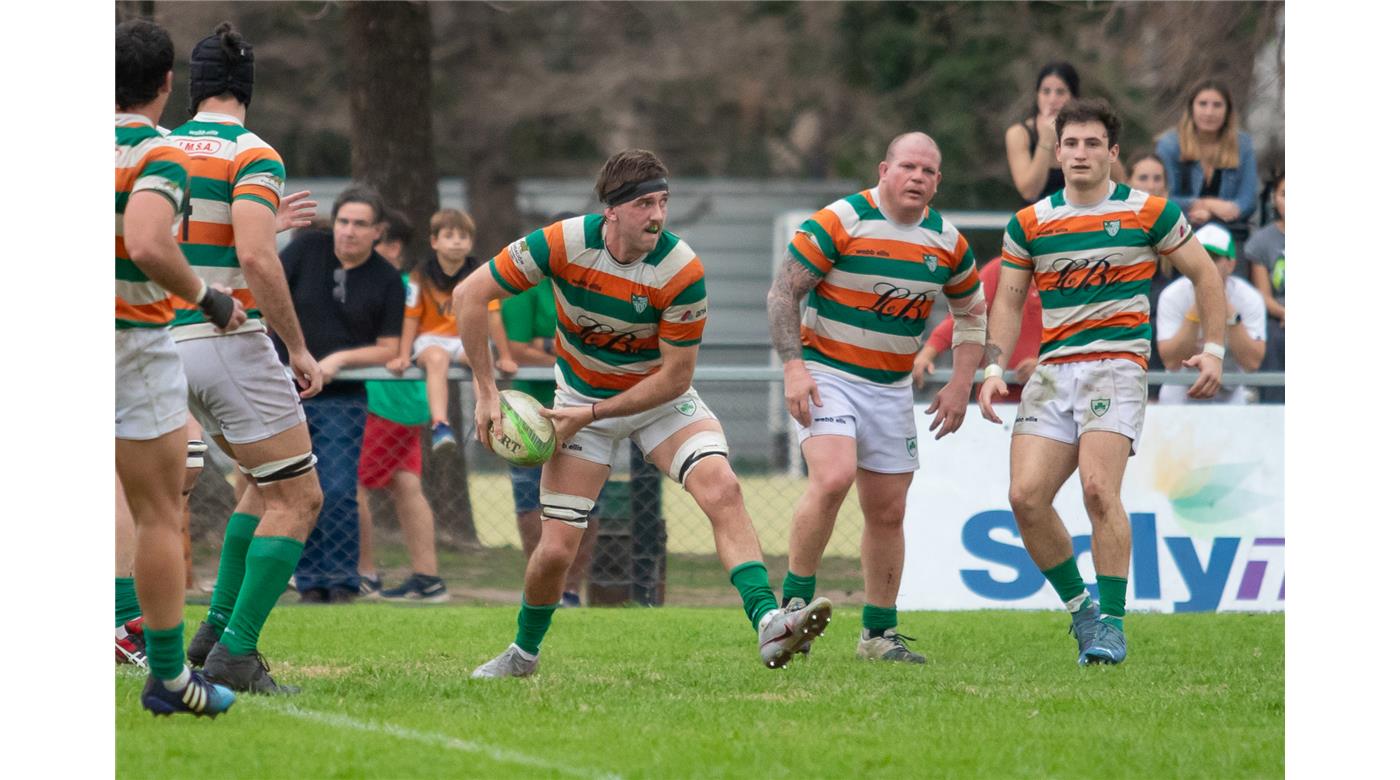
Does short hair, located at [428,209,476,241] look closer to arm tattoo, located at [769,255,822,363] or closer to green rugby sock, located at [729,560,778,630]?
arm tattoo, located at [769,255,822,363]

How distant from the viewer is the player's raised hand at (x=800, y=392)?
806 cm

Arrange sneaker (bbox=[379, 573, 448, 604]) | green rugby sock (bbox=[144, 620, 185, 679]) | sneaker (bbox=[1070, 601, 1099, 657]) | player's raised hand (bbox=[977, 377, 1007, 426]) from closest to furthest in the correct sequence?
green rugby sock (bbox=[144, 620, 185, 679])
player's raised hand (bbox=[977, 377, 1007, 426])
sneaker (bbox=[1070, 601, 1099, 657])
sneaker (bbox=[379, 573, 448, 604])

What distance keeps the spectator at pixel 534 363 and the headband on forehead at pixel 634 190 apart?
3957 millimetres

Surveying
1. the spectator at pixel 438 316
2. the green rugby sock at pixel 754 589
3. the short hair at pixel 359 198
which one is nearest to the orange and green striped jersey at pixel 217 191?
the green rugby sock at pixel 754 589

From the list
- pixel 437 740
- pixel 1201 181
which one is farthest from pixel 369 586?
pixel 1201 181

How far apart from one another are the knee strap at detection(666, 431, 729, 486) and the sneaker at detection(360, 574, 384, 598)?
14.5 feet

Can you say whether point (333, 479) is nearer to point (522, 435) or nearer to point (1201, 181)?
→ point (522, 435)

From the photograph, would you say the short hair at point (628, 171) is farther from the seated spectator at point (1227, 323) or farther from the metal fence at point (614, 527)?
the seated spectator at point (1227, 323)

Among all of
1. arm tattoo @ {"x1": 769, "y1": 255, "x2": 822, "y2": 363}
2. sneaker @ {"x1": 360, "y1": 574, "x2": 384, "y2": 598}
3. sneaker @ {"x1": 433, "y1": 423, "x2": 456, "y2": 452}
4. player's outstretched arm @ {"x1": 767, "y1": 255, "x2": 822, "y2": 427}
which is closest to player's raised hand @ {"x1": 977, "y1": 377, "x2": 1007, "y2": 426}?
player's outstretched arm @ {"x1": 767, "y1": 255, "x2": 822, "y2": 427}

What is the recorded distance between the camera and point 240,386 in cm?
688

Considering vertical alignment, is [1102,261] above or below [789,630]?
above

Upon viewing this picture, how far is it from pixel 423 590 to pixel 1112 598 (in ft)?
14.9

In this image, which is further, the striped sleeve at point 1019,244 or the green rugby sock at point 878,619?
the green rugby sock at point 878,619

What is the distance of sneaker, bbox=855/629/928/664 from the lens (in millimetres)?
8352
